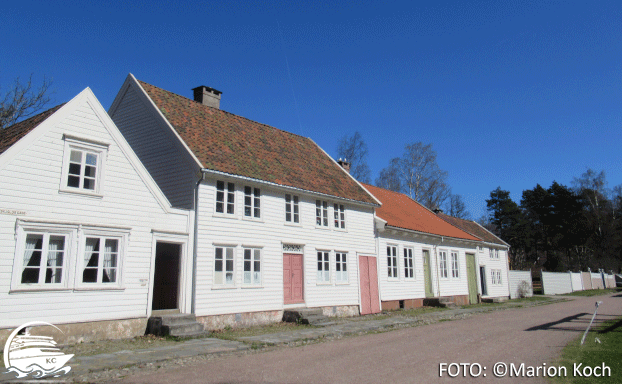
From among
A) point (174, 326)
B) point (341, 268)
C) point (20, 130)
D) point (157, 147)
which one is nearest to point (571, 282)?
point (341, 268)

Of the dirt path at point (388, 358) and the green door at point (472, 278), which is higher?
the green door at point (472, 278)

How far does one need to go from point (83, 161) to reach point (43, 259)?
2.83m

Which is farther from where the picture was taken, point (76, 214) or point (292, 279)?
point (292, 279)

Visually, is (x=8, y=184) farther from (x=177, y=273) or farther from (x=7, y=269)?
(x=177, y=273)

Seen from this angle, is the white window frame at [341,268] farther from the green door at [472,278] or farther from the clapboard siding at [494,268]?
the clapboard siding at [494,268]

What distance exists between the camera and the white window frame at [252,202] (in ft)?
54.4

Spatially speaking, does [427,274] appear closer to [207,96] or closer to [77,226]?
[207,96]

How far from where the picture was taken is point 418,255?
985 inches

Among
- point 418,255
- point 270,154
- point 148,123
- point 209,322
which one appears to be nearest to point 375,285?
point 418,255

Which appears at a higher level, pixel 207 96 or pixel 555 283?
pixel 207 96

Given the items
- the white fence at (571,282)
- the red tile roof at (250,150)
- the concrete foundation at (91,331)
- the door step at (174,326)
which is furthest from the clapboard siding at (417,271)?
the white fence at (571,282)

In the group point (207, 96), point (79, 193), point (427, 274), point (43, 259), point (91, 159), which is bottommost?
point (427, 274)

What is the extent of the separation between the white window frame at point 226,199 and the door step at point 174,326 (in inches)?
151

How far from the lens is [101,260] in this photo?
12.1m
